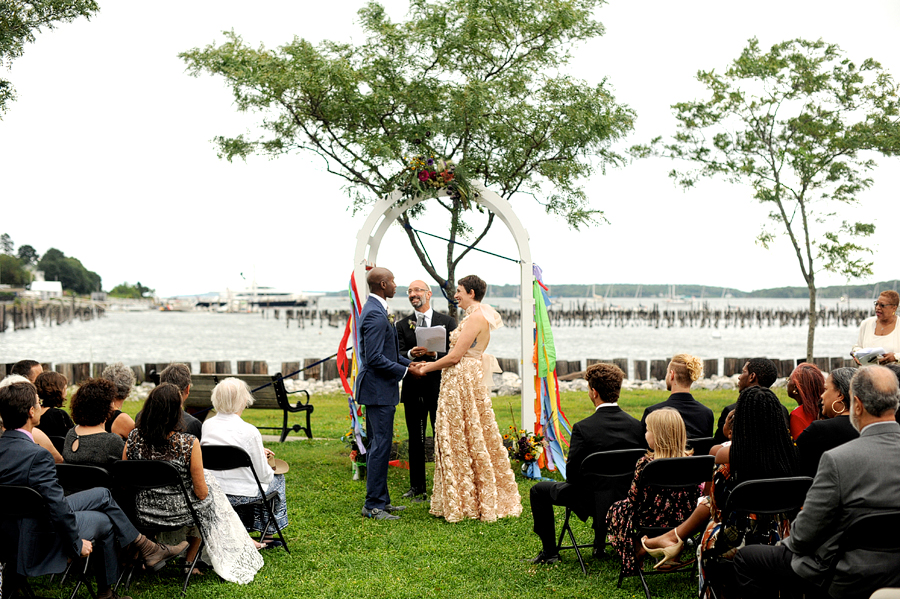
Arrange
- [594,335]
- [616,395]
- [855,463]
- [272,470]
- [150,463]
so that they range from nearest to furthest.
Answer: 1. [855,463]
2. [150,463]
3. [616,395]
4. [272,470]
5. [594,335]

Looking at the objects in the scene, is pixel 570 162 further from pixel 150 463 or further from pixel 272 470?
pixel 150 463

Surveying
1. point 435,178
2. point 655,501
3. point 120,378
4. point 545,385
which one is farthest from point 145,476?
point 545,385

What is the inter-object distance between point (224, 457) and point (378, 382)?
5.84 feet

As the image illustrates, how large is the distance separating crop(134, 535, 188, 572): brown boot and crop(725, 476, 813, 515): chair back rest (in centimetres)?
347

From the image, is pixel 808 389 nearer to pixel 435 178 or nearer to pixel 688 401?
pixel 688 401

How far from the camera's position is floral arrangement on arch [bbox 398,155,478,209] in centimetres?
777

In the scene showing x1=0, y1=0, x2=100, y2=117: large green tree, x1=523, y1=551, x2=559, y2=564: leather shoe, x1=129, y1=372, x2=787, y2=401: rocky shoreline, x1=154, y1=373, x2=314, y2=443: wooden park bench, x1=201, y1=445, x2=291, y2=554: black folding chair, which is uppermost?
x1=0, y1=0, x2=100, y2=117: large green tree

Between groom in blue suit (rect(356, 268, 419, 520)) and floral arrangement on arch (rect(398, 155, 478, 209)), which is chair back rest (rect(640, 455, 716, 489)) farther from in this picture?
floral arrangement on arch (rect(398, 155, 478, 209))

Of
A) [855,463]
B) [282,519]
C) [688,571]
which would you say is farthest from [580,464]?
[282,519]

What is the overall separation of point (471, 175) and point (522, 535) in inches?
207

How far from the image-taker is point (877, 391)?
312cm

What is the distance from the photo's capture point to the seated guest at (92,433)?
4508mm

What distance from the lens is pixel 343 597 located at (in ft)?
14.8

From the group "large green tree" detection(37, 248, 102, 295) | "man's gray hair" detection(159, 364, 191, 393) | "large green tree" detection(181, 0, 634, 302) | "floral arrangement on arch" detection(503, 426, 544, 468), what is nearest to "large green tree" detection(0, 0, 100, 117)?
"large green tree" detection(181, 0, 634, 302)
